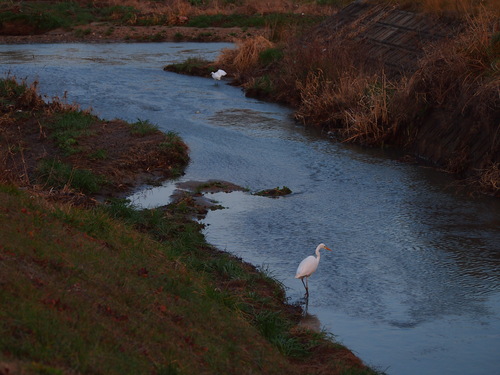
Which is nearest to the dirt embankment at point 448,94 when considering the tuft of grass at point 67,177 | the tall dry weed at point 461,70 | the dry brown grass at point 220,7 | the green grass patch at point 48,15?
the tall dry weed at point 461,70

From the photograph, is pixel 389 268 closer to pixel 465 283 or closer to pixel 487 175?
pixel 465 283

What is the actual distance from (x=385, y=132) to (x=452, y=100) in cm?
185

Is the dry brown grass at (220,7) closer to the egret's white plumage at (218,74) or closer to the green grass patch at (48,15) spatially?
the green grass patch at (48,15)

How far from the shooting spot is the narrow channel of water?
27.6ft

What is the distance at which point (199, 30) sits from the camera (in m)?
40.3

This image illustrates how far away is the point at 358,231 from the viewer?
1168 cm

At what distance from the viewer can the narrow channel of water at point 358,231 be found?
27.6 ft

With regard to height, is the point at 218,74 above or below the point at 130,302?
below

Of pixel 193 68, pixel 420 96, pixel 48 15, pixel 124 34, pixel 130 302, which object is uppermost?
pixel 130 302

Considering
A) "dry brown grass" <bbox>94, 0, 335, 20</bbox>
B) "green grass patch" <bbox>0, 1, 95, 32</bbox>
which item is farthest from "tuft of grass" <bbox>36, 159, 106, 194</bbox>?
"green grass patch" <bbox>0, 1, 95, 32</bbox>

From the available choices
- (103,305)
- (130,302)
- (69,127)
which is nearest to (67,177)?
(69,127)

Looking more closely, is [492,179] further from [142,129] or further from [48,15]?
[48,15]

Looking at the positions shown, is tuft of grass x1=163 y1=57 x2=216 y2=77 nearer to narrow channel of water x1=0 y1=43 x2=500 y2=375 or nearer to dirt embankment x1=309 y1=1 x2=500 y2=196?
narrow channel of water x1=0 y1=43 x2=500 y2=375

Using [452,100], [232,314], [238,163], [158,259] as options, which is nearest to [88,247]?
[158,259]
